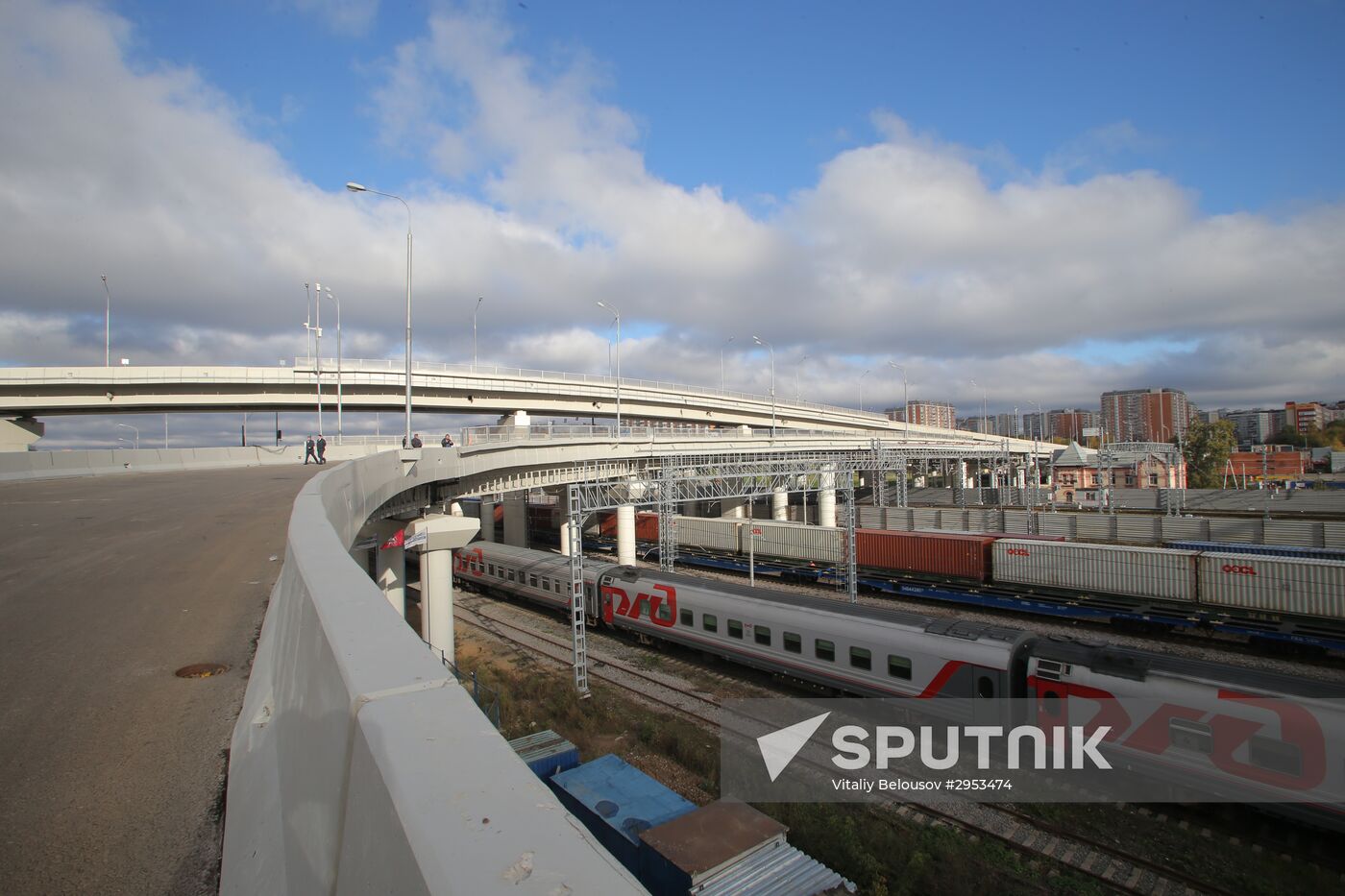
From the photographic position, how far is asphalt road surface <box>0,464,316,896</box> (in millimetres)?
3066

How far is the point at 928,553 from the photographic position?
27.0m

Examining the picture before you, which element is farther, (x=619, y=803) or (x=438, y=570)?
(x=438, y=570)

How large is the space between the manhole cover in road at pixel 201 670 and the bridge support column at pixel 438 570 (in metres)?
16.0

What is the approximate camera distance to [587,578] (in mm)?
23469

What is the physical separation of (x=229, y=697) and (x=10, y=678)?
183 centimetres

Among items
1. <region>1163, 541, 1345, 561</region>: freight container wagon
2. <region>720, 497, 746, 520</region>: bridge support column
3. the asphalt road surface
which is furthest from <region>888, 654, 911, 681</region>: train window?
<region>720, 497, 746, 520</region>: bridge support column

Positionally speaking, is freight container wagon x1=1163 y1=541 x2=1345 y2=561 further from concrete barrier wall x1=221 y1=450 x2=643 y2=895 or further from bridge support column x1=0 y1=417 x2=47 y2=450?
bridge support column x1=0 y1=417 x2=47 y2=450

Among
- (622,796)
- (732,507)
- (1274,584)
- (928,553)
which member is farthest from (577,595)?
(732,507)

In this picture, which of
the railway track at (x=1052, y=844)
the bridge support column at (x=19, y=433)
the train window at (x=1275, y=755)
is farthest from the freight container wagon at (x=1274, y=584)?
the bridge support column at (x=19, y=433)

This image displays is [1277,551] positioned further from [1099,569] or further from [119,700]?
[119,700]

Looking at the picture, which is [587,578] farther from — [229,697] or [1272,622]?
[1272,622]

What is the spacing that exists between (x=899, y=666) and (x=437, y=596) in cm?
1486

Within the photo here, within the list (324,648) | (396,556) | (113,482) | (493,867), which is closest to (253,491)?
(396,556)

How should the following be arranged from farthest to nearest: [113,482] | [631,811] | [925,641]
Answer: [113,482], [925,641], [631,811]
